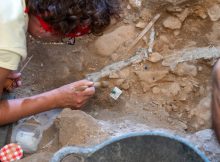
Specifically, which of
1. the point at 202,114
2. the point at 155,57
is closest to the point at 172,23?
the point at 155,57

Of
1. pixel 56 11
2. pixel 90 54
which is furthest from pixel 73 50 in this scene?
pixel 56 11

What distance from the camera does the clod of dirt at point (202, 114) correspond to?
6.66 ft

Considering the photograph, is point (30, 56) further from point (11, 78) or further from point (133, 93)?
point (133, 93)

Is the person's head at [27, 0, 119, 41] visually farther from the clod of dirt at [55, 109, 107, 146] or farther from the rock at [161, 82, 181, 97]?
the rock at [161, 82, 181, 97]

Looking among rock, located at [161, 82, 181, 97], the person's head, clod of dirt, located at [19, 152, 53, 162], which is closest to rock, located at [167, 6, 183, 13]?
rock, located at [161, 82, 181, 97]

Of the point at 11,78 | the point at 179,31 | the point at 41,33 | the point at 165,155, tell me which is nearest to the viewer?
the point at 165,155

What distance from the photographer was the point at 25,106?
1.91m

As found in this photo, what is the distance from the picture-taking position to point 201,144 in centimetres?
182

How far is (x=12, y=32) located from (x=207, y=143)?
0.89m

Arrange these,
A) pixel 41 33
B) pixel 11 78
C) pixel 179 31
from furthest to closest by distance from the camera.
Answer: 1. pixel 179 31
2. pixel 11 78
3. pixel 41 33

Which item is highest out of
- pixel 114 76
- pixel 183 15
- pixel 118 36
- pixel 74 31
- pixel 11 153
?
pixel 74 31

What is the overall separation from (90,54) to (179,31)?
0.46m

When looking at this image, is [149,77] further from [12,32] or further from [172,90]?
[12,32]

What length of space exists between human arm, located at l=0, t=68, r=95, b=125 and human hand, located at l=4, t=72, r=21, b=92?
5.9 inches
